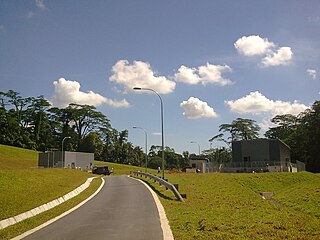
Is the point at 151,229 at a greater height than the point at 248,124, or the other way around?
the point at 248,124

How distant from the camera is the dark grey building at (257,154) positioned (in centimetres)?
6556

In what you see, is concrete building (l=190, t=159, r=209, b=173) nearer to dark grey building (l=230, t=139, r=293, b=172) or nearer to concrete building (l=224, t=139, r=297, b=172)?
concrete building (l=224, t=139, r=297, b=172)

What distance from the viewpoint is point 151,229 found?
11.4m

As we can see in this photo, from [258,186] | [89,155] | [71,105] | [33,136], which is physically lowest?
[258,186]

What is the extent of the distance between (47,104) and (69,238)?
387ft

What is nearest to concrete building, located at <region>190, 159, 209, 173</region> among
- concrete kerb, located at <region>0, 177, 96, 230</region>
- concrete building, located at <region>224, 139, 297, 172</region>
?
concrete building, located at <region>224, 139, 297, 172</region>

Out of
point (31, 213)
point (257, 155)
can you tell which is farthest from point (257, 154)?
point (31, 213)

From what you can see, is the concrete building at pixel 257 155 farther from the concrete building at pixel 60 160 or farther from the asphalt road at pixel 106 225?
the asphalt road at pixel 106 225

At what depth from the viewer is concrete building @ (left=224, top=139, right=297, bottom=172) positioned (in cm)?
6506

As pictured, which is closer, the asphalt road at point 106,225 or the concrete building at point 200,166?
the asphalt road at point 106,225

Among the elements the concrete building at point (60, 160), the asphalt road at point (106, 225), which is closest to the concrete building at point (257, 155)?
the concrete building at point (60, 160)

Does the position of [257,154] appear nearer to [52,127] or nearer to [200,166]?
[200,166]

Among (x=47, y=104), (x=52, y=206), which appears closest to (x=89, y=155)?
(x=47, y=104)

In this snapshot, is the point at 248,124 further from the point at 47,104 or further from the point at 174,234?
the point at 174,234
